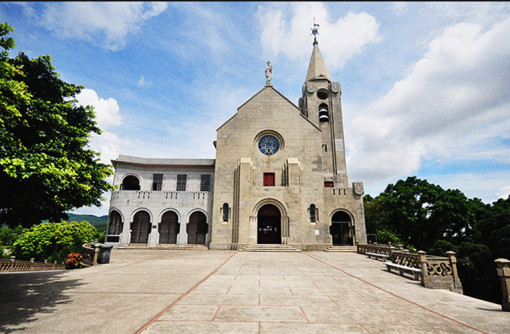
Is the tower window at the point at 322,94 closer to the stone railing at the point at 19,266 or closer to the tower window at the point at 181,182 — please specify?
the tower window at the point at 181,182

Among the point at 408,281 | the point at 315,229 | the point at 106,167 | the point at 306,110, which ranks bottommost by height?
the point at 408,281

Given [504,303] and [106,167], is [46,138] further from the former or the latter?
[504,303]

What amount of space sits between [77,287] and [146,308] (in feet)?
13.6

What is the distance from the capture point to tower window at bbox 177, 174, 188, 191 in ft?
92.0

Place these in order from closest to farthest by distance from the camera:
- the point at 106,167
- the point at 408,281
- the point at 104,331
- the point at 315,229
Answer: the point at 104,331 → the point at 106,167 → the point at 408,281 → the point at 315,229

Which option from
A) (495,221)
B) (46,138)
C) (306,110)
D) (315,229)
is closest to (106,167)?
(46,138)

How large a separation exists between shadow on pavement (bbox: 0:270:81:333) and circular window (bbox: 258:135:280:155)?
19.9m

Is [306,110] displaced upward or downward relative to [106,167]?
upward

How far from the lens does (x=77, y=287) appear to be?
8297mm

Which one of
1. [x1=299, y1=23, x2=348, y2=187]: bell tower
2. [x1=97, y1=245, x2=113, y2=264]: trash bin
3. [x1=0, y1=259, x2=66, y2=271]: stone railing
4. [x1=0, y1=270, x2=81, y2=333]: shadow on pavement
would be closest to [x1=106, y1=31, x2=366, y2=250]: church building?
[x1=299, y1=23, x2=348, y2=187]: bell tower

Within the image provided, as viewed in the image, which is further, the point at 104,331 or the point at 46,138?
the point at 46,138

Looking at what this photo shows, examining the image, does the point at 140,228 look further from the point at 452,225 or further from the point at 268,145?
the point at 452,225

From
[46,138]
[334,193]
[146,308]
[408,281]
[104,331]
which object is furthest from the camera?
[334,193]

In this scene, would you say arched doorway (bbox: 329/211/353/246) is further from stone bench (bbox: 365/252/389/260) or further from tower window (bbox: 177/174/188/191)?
tower window (bbox: 177/174/188/191)
